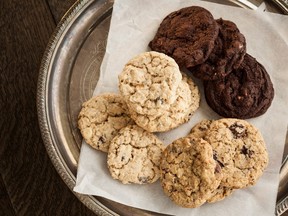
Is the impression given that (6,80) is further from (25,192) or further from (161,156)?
(161,156)

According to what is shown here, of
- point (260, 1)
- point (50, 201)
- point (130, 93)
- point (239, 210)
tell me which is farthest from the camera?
point (50, 201)

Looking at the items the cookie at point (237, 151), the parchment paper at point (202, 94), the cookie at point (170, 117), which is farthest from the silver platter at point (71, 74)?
the cookie at point (170, 117)

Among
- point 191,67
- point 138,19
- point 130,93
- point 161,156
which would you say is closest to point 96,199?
point 161,156

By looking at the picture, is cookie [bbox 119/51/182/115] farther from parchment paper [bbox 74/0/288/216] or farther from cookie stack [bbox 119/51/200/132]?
parchment paper [bbox 74/0/288/216]

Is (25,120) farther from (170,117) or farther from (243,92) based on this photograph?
(243,92)

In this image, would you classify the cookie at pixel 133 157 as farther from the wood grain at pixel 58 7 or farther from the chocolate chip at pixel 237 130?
the wood grain at pixel 58 7

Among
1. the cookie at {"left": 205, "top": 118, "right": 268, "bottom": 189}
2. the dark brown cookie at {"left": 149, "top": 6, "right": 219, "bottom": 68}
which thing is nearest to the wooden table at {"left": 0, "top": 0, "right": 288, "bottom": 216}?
the dark brown cookie at {"left": 149, "top": 6, "right": 219, "bottom": 68}
